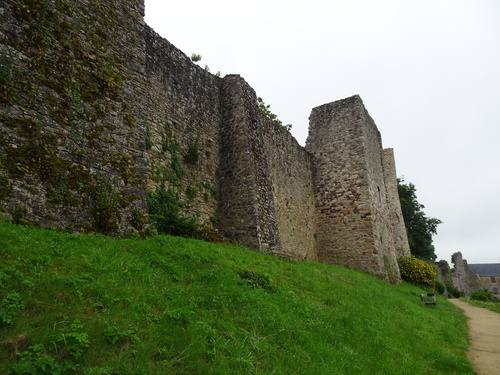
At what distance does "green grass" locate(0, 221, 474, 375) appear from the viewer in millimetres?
3145

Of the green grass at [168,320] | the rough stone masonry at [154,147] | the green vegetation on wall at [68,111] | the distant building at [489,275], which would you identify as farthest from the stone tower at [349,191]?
the distant building at [489,275]

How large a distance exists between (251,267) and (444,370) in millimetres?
3910

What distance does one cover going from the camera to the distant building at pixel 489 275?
56594mm

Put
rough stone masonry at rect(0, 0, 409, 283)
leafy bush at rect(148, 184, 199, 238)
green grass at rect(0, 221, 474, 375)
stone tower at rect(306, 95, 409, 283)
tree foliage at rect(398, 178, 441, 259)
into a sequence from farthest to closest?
1. tree foliage at rect(398, 178, 441, 259)
2. stone tower at rect(306, 95, 409, 283)
3. leafy bush at rect(148, 184, 199, 238)
4. rough stone masonry at rect(0, 0, 409, 283)
5. green grass at rect(0, 221, 474, 375)

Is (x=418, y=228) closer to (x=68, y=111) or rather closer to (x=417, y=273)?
(x=417, y=273)

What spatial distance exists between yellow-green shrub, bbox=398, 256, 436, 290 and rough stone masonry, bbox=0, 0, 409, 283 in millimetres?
2391

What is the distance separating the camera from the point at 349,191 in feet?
62.9

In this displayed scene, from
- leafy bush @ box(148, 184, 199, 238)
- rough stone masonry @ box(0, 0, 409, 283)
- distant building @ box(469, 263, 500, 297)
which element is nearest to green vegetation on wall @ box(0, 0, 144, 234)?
rough stone masonry @ box(0, 0, 409, 283)

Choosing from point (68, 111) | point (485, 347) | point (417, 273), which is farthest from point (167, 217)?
point (417, 273)

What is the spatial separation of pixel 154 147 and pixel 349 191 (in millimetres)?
12083

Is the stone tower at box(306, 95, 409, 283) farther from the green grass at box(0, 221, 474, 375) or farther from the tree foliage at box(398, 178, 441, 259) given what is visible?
the tree foliage at box(398, 178, 441, 259)

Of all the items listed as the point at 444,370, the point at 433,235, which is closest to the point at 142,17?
the point at 444,370

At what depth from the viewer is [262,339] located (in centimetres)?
451

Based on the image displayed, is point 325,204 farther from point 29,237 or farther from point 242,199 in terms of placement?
point 29,237
